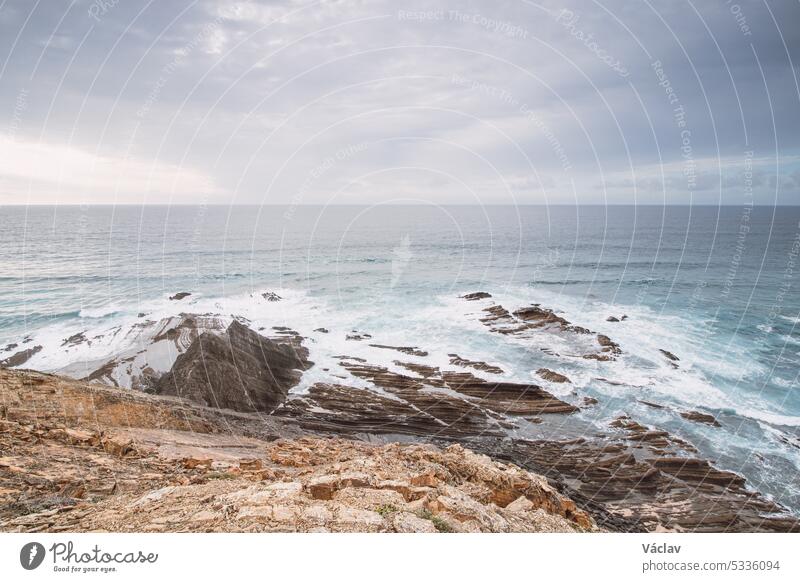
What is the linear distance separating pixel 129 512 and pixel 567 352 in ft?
85.0

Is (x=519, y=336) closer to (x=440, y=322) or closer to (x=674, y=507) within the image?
(x=440, y=322)

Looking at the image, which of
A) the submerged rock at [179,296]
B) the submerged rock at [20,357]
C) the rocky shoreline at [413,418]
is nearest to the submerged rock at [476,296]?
the rocky shoreline at [413,418]

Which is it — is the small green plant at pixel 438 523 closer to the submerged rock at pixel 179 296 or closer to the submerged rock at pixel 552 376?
the submerged rock at pixel 552 376

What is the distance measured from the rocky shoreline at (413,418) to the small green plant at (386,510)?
238 millimetres

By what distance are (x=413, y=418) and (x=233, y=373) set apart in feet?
32.0

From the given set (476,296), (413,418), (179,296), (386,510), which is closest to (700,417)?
(413,418)

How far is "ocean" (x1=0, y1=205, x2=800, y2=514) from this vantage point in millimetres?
20594

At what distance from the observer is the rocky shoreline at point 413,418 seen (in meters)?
11.8

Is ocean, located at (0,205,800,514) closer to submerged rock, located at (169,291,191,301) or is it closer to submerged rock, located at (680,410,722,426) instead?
submerged rock, located at (680,410,722,426)

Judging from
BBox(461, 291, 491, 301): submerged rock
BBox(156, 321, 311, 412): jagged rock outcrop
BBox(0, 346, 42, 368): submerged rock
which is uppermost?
BBox(461, 291, 491, 301): submerged rock

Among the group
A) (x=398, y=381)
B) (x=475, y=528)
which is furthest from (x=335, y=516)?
(x=398, y=381)

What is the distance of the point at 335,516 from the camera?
17.5ft
